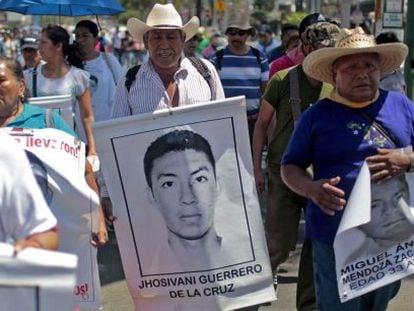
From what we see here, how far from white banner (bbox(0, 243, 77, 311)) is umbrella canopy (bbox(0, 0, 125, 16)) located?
621cm

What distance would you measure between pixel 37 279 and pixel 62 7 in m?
7.26

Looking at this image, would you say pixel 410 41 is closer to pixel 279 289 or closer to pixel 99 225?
pixel 279 289

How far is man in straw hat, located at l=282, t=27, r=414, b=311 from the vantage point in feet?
12.4

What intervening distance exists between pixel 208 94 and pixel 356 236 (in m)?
1.20

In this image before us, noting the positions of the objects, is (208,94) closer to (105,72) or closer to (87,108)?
(87,108)

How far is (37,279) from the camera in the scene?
8.19ft

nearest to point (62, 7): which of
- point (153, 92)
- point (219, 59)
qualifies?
point (219, 59)

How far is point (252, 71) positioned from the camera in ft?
28.6

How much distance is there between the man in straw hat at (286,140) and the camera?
5.11 m

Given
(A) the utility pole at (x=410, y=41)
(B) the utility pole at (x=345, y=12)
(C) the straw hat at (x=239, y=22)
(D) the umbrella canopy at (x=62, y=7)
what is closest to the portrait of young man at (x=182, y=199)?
(D) the umbrella canopy at (x=62, y=7)

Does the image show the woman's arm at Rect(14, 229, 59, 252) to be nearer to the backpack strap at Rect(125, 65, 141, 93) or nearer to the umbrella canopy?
the backpack strap at Rect(125, 65, 141, 93)

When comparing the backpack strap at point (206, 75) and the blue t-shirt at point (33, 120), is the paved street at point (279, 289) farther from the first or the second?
the blue t-shirt at point (33, 120)

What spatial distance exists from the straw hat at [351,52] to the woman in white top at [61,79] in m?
2.94

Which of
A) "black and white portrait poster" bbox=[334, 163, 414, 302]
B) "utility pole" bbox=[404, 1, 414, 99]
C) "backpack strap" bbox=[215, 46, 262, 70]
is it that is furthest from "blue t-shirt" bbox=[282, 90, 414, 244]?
"utility pole" bbox=[404, 1, 414, 99]
